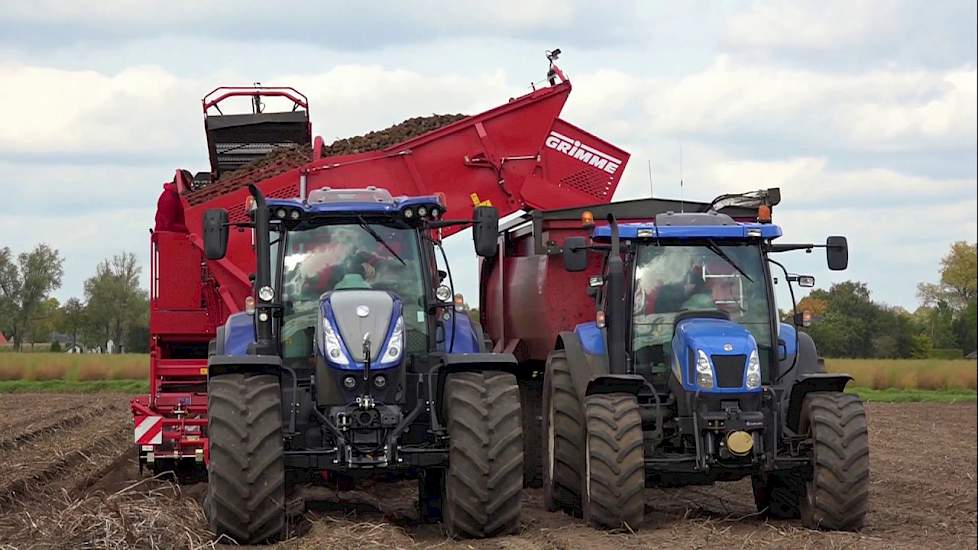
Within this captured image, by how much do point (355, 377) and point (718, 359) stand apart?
2709 millimetres

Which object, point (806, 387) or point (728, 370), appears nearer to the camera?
point (728, 370)

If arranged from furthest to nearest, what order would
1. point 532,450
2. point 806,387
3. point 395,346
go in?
point 532,450, point 806,387, point 395,346

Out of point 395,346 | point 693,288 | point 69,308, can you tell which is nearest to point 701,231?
point 693,288

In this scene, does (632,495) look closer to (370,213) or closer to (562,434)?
(562,434)

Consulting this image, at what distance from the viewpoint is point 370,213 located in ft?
36.0

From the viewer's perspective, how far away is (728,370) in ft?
34.6

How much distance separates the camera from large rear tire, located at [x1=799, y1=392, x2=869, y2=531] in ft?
33.7

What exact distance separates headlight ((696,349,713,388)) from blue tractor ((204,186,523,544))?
1.42 m

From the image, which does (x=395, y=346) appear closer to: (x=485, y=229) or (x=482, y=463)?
(x=482, y=463)

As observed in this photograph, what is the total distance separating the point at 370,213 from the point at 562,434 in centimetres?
249

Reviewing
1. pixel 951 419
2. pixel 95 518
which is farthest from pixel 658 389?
pixel 951 419

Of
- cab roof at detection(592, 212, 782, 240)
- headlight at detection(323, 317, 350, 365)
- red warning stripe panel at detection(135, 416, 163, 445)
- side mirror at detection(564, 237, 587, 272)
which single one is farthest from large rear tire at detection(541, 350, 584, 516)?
red warning stripe panel at detection(135, 416, 163, 445)

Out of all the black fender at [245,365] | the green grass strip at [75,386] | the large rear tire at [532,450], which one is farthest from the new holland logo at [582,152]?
the green grass strip at [75,386]

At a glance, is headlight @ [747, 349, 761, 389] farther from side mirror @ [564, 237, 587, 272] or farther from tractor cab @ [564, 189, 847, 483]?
side mirror @ [564, 237, 587, 272]
